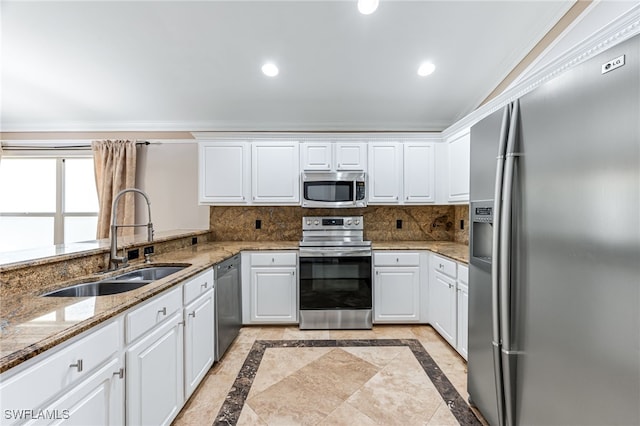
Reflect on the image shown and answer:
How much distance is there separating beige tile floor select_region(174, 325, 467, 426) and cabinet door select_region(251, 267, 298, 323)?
12.7 inches

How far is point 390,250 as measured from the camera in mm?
3113

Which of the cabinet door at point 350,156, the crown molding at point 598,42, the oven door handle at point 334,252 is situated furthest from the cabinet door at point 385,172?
the crown molding at point 598,42

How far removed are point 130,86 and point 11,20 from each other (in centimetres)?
94

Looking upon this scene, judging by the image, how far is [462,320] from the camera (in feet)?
7.78

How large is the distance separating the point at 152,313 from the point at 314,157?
2.45m

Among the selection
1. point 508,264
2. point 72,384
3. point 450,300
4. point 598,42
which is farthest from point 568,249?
point 72,384

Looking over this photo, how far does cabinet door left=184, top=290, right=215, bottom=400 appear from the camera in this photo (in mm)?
1789

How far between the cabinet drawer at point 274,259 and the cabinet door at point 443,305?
61.2 inches

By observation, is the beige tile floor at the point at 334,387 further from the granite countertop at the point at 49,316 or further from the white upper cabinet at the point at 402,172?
the white upper cabinet at the point at 402,172

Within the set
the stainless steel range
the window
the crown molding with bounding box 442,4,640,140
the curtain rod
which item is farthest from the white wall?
the crown molding with bounding box 442,4,640,140

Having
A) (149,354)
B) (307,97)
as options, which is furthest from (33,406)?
(307,97)

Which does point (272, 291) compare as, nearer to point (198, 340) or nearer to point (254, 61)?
point (198, 340)

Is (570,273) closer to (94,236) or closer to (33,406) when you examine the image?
(33,406)

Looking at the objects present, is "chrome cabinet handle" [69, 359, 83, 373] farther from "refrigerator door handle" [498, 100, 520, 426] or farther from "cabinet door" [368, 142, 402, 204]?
"cabinet door" [368, 142, 402, 204]
